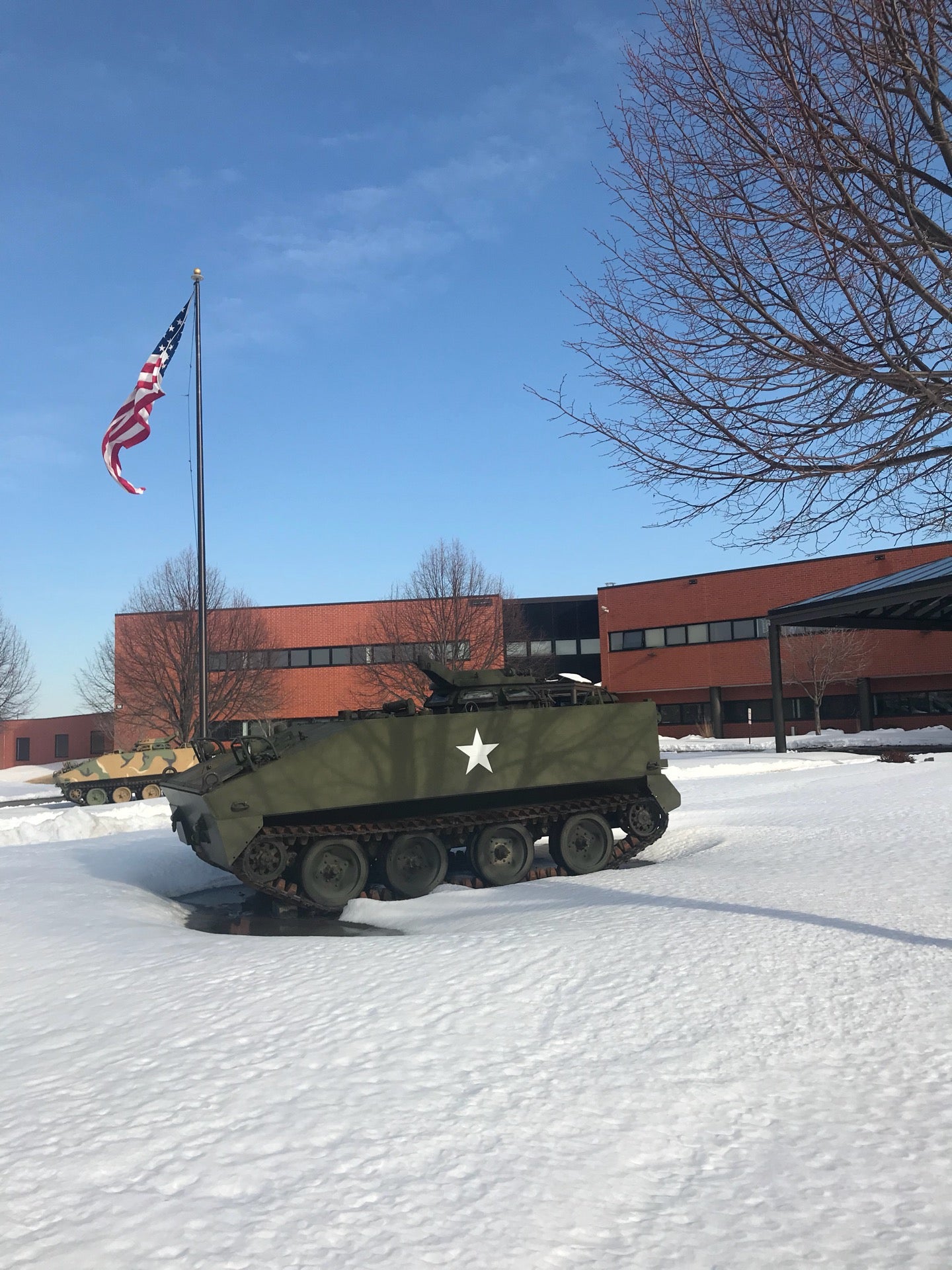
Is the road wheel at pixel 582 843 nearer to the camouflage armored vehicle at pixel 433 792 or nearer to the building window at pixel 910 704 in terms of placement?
the camouflage armored vehicle at pixel 433 792

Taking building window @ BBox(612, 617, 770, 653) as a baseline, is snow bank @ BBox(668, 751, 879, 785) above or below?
below

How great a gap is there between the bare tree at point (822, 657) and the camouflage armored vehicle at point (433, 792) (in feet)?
93.5

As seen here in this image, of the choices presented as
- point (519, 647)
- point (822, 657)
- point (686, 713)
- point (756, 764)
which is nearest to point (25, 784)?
point (519, 647)

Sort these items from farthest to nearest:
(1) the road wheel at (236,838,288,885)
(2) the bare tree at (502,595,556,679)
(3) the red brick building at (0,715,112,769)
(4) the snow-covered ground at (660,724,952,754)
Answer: (3) the red brick building at (0,715,112,769) < (2) the bare tree at (502,595,556,679) < (4) the snow-covered ground at (660,724,952,754) < (1) the road wheel at (236,838,288,885)

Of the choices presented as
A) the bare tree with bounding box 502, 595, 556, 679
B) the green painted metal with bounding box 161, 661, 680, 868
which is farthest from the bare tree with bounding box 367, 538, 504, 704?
the green painted metal with bounding box 161, 661, 680, 868

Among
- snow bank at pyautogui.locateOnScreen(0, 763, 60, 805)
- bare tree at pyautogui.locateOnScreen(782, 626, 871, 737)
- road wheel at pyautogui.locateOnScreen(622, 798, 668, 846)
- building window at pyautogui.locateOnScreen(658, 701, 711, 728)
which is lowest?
snow bank at pyautogui.locateOnScreen(0, 763, 60, 805)

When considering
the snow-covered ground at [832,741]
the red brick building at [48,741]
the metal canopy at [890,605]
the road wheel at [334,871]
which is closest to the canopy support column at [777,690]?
the metal canopy at [890,605]

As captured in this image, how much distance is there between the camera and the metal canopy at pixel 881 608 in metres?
21.4

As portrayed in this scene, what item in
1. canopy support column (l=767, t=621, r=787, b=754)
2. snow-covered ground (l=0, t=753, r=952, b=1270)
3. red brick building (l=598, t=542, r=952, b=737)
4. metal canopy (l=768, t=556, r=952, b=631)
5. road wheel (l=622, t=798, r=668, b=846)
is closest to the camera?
snow-covered ground (l=0, t=753, r=952, b=1270)

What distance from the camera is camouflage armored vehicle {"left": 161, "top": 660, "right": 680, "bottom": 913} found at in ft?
30.7

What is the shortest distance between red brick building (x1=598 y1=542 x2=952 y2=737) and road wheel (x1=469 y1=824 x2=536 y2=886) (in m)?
30.6

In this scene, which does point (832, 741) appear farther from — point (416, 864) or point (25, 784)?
point (25, 784)

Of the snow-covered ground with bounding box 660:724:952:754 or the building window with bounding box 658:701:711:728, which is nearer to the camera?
the snow-covered ground with bounding box 660:724:952:754

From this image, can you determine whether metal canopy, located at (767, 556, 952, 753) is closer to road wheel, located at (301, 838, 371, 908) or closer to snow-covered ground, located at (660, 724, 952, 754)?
snow-covered ground, located at (660, 724, 952, 754)
